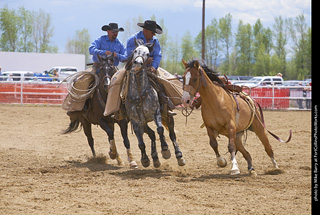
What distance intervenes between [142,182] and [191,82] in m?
1.61

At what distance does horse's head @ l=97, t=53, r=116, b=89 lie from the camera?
26.7ft

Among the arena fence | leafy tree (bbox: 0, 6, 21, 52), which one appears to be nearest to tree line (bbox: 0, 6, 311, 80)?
leafy tree (bbox: 0, 6, 21, 52)

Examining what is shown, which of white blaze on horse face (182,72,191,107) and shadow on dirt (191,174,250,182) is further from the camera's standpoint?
shadow on dirt (191,174,250,182)

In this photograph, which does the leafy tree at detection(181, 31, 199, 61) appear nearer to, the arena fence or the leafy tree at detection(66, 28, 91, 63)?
the leafy tree at detection(66, 28, 91, 63)

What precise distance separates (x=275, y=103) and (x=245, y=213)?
17.0 m

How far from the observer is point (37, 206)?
16.3ft

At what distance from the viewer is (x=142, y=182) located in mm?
6410

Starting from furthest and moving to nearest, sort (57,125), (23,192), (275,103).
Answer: (275,103)
(57,125)
(23,192)

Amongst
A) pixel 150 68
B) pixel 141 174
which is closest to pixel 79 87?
pixel 150 68

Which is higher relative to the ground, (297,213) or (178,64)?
(178,64)

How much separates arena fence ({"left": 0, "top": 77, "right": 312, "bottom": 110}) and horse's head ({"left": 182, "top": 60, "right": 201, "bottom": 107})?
14720 mm
